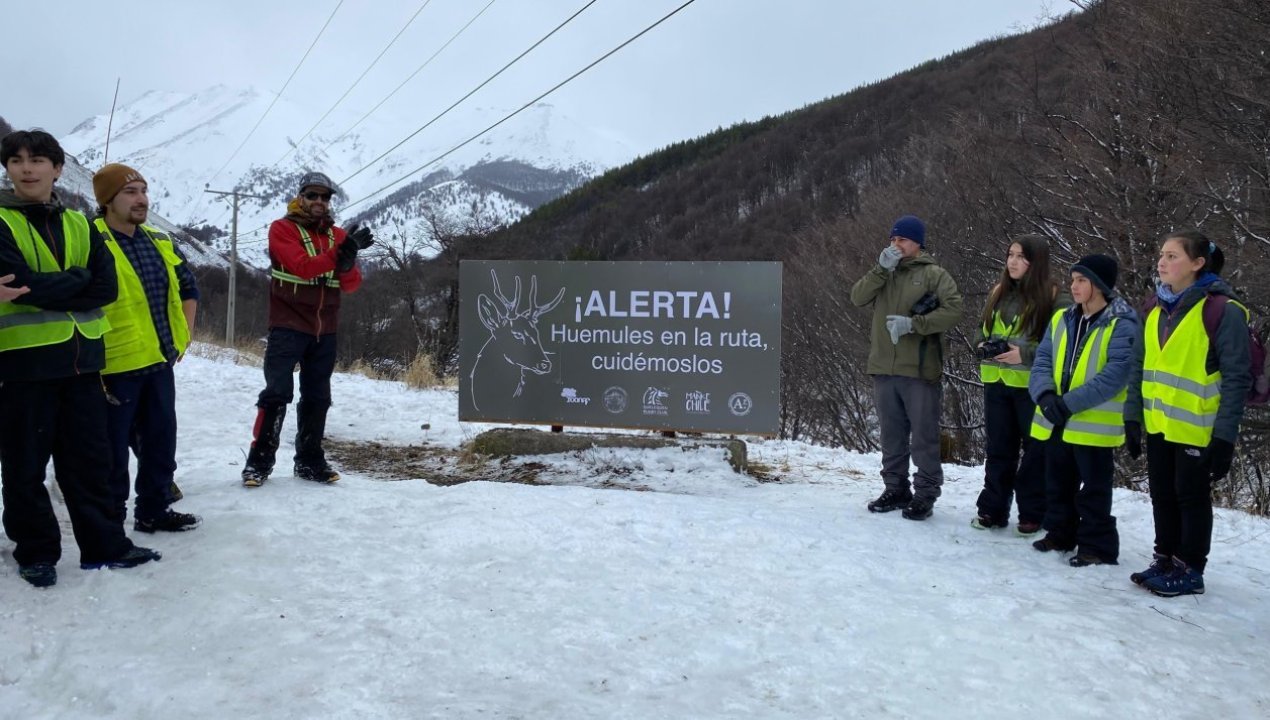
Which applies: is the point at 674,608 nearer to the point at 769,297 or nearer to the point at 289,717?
the point at 289,717

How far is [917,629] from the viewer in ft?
10.7

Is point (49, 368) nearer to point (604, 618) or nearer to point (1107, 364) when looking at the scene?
point (604, 618)

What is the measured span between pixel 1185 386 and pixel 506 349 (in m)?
5.06

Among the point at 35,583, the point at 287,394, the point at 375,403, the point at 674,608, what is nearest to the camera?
the point at 35,583

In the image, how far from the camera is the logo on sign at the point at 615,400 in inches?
270

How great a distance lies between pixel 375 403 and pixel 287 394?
4.85 metres

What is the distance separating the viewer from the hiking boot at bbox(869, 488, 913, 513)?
5.14 meters

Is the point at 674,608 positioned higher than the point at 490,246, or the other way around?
the point at 490,246

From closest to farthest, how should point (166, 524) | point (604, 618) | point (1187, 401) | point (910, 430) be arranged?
point (604, 618), point (1187, 401), point (166, 524), point (910, 430)

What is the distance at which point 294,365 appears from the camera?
15.6 ft

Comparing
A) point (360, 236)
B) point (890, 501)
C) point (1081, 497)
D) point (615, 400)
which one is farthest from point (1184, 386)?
point (360, 236)

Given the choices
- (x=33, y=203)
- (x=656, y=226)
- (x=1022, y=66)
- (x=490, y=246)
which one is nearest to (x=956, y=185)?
(x=1022, y=66)

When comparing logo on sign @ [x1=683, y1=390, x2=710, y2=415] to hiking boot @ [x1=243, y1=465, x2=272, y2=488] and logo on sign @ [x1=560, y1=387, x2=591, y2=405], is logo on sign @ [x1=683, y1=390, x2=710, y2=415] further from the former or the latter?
hiking boot @ [x1=243, y1=465, x2=272, y2=488]

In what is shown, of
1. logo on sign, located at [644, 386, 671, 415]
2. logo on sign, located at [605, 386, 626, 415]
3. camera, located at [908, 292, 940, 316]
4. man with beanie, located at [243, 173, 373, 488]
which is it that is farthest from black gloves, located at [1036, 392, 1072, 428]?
man with beanie, located at [243, 173, 373, 488]
